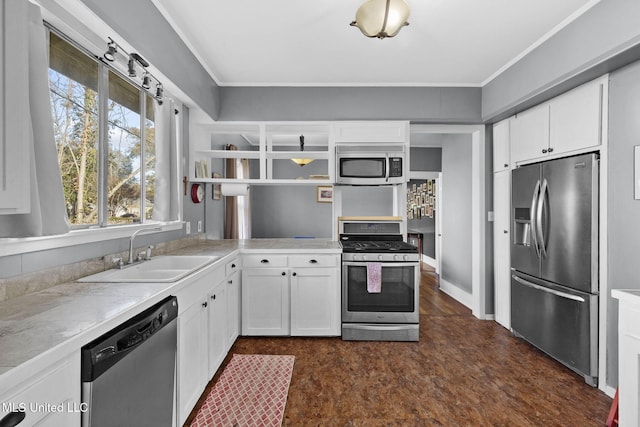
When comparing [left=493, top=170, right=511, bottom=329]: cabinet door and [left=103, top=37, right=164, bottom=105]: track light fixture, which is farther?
[left=493, top=170, right=511, bottom=329]: cabinet door

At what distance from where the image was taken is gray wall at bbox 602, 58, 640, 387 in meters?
2.04

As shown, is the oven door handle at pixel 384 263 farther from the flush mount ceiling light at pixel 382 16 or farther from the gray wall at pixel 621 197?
the flush mount ceiling light at pixel 382 16

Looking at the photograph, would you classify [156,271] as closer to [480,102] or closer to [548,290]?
[548,290]

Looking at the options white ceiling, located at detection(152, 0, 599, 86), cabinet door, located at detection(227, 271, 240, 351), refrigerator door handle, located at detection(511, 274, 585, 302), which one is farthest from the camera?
cabinet door, located at detection(227, 271, 240, 351)

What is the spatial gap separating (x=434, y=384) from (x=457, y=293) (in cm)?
238

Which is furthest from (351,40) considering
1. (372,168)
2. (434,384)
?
(434,384)

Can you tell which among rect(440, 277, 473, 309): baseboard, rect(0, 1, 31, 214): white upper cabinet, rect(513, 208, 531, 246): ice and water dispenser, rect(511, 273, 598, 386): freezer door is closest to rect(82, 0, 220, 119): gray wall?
rect(0, 1, 31, 214): white upper cabinet

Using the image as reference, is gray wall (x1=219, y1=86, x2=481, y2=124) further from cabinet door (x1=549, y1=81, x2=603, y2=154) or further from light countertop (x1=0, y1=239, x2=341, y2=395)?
light countertop (x1=0, y1=239, x2=341, y2=395)

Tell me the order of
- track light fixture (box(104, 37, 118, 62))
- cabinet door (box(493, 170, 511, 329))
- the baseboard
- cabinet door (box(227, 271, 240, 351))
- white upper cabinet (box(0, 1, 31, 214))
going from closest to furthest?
white upper cabinet (box(0, 1, 31, 214))
track light fixture (box(104, 37, 118, 62))
cabinet door (box(227, 271, 240, 351))
cabinet door (box(493, 170, 511, 329))
the baseboard

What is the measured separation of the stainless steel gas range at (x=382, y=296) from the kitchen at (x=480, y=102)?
110cm

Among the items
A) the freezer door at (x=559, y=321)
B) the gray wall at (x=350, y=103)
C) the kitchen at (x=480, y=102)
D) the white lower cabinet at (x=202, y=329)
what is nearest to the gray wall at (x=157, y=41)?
the kitchen at (x=480, y=102)

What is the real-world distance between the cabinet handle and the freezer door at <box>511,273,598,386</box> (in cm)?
304

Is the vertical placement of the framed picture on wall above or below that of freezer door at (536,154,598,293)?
above

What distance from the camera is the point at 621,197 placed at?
6.97ft
